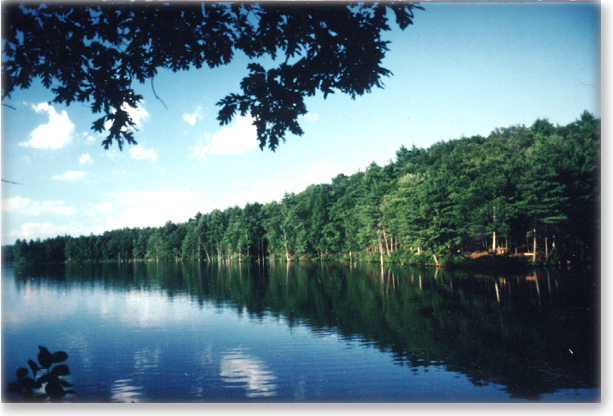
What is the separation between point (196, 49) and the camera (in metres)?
5.35

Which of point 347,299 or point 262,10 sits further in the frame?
point 347,299

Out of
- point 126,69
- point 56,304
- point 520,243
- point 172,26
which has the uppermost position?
point 172,26

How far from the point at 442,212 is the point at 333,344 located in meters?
24.8

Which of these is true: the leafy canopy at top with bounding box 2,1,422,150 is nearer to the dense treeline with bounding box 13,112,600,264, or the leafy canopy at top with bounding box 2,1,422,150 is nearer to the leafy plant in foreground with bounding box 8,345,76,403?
the leafy plant in foreground with bounding box 8,345,76,403

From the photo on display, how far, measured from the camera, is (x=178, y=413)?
18.6 feet

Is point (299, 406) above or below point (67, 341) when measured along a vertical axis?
above

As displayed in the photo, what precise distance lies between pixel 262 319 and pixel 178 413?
918 centimetres

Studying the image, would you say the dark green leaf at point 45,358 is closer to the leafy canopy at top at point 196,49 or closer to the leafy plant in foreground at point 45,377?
the leafy plant in foreground at point 45,377

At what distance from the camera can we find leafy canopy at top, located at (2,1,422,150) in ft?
16.3

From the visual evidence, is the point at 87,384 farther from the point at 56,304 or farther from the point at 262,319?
the point at 56,304

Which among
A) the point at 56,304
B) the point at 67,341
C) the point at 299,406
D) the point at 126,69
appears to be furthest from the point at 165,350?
the point at 56,304

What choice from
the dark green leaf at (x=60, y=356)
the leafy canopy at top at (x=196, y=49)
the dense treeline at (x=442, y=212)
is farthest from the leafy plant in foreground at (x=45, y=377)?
the dense treeline at (x=442, y=212)

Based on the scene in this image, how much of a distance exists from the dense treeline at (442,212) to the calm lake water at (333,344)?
10.2 ft

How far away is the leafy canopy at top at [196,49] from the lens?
16.3 ft
